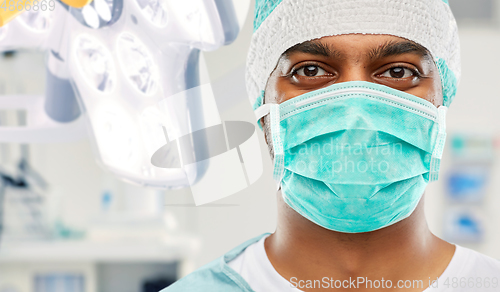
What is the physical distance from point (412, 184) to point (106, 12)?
2.88 ft

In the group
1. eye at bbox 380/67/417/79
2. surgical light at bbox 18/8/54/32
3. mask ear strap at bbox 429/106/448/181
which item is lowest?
mask ear strap at bbox 429/106/448/181

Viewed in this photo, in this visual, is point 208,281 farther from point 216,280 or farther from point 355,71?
point 355,71

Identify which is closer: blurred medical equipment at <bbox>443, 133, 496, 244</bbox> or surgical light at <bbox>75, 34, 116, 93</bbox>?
surgical light at <bbox>75, 34, 116, 93</bbox>

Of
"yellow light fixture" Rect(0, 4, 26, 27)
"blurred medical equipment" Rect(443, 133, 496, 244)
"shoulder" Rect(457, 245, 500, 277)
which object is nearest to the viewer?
"shoulder" Rect(457, 245, 500, 277)

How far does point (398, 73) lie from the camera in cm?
90

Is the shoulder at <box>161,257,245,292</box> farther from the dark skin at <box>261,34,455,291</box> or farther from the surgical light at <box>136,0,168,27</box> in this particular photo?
the surgical light at <box>136,0,168,27</box>

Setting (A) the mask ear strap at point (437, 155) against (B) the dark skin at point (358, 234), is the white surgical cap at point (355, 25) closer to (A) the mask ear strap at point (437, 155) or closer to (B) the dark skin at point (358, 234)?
(B) the dark skin at point (358, 234)

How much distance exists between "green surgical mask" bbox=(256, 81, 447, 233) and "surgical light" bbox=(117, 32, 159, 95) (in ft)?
1.32

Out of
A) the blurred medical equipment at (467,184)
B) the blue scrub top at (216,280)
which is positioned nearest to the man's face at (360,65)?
the blue scrub top at (216,280)

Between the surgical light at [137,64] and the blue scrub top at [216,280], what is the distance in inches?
18.8

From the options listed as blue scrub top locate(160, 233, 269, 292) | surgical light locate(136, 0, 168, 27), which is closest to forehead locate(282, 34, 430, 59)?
surgical light locate(136, 0, 168, 27)

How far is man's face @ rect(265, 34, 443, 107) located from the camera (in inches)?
34.9

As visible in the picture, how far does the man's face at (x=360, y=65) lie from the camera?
886 millimetres

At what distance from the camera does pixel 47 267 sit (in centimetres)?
163
